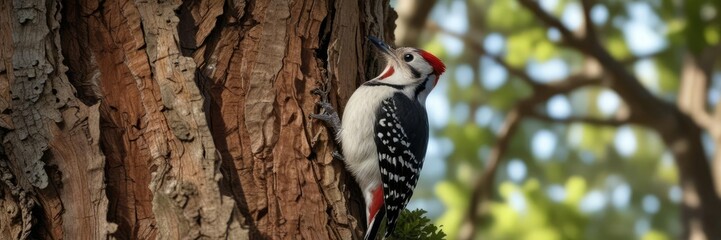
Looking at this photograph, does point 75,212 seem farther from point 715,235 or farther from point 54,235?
point 715,235

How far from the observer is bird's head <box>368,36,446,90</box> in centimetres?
513

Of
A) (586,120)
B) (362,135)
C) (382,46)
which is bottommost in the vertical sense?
(362,135)

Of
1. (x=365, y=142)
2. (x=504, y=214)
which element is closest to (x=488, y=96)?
(x=504, y=214)

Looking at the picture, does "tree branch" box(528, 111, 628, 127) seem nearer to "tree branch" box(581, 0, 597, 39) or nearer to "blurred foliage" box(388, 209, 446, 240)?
"tree branch" box(581, 0, 597, 39)

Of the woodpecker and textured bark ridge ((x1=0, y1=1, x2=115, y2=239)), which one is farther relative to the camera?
the woodpecker

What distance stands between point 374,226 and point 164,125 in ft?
3.45

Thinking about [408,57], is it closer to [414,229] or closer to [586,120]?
[414,229]

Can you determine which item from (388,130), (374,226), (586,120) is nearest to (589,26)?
(586,120)

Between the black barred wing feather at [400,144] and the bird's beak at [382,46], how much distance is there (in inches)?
10.1

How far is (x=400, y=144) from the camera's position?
4742mm

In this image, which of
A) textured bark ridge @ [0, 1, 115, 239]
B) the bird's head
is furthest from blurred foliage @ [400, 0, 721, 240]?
textured bark ridge @ [0, 1, 115, 239]

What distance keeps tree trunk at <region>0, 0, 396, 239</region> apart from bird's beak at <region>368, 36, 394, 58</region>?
49cm

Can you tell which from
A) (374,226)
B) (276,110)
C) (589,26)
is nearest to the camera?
(276,110)

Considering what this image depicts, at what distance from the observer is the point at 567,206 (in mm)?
8930
